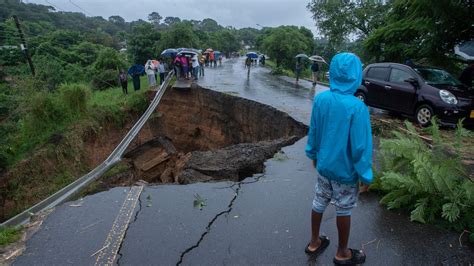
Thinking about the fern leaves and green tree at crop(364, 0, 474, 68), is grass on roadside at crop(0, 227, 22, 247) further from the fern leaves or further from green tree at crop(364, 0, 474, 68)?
green tree at crop(364, 0, 474, 68)

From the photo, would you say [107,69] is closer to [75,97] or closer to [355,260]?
[75,97]

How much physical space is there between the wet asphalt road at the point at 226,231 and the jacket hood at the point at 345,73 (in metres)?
1.77

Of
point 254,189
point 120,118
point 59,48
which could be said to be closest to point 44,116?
point 120,118

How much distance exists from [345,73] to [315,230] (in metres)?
1.60

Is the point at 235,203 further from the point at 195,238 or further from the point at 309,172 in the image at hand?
the point at 309,172

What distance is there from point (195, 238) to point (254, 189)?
63.6 inches

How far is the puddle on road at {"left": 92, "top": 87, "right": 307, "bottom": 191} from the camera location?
6.98 meters

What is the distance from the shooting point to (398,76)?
9.45 meters

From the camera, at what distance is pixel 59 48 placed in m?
36.0

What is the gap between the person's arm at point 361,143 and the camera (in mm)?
2609

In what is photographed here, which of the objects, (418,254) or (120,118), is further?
(120,118)

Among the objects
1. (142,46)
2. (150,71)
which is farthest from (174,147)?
(142,46)

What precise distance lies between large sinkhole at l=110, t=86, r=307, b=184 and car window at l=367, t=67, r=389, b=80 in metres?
3.06

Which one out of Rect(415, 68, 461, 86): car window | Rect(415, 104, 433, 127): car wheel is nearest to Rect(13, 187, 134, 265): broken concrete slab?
Rect(415, 104, 433, 127): car wheel
